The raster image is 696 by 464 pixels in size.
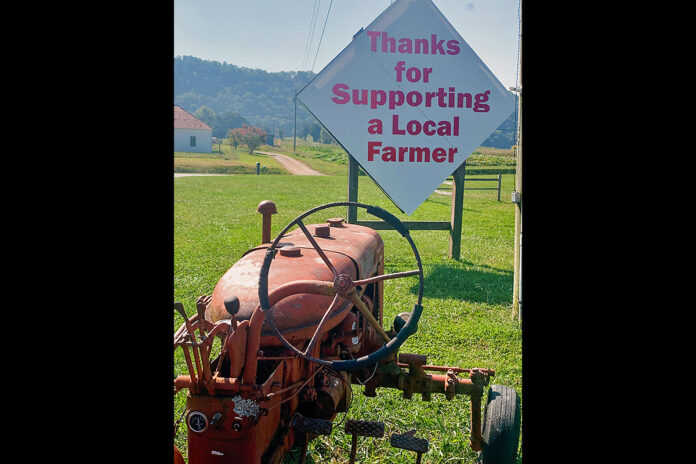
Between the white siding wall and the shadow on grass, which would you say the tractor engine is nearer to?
the white siding wall

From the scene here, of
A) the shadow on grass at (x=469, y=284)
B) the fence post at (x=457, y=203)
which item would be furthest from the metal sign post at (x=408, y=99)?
the fence post at (x=457, y=203)

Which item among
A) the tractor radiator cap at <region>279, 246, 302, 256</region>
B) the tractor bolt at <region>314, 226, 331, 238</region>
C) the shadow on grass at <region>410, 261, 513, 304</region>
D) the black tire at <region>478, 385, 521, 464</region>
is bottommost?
the black tire at <region>478, 385, 521, 464</region>

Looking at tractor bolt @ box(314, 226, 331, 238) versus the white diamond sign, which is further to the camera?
tractor bolt @ box(314, 226, 331, 238)

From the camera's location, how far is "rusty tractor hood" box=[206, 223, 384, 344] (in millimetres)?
2137

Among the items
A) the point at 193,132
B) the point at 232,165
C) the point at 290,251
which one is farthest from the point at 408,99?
the point at 232,165

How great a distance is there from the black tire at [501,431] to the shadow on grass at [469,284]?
265 cm

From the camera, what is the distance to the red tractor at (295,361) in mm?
1899

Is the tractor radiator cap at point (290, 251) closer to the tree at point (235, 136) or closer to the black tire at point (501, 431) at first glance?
the black tire at point (501, 431)

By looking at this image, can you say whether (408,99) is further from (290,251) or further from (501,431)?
(501,431)

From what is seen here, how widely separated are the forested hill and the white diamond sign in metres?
0.38

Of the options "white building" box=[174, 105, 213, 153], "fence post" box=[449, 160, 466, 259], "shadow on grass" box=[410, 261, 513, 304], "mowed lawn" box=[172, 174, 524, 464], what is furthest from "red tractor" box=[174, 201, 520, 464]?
"fence post" box=[449, 160, 466, 259]
